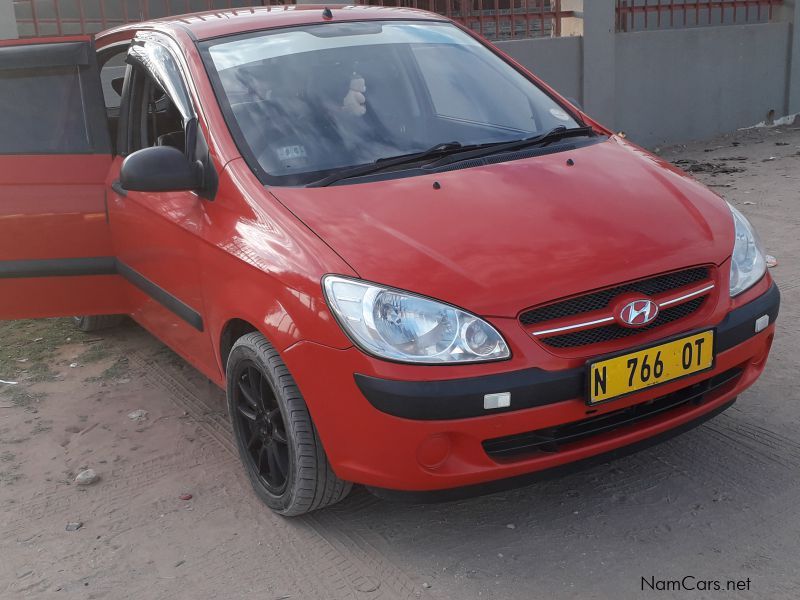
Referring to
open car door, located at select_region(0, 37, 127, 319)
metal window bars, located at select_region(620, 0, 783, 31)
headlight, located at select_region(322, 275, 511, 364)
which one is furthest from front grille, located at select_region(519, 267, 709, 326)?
metal window bars, located at select_region(620, 0, 783, 31)

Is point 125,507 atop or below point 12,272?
below

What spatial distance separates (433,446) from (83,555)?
4.04 feet

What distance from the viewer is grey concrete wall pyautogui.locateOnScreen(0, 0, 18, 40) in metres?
6.73

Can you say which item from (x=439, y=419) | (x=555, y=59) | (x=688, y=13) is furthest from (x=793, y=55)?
(x=439, y=419)

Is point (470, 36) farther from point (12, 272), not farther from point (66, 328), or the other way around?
point (66, 328)

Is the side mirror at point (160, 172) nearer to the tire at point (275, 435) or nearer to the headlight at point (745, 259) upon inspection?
the tire at point (275, 435)

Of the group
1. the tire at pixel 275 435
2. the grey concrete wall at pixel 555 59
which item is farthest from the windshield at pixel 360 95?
the grey concrete wall at pixel 555 59

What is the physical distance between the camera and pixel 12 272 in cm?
398

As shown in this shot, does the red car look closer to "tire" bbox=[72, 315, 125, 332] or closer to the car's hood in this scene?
the car's hood

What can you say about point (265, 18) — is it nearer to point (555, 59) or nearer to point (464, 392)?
point (464, 392)

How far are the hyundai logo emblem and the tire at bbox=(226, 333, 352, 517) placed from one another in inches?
38.1

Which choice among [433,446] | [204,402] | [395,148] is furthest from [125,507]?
[395,148]

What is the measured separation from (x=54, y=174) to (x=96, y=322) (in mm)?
1227

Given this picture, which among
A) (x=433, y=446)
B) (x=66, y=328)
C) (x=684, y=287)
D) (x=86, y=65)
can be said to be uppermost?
(x=86, y=65)
